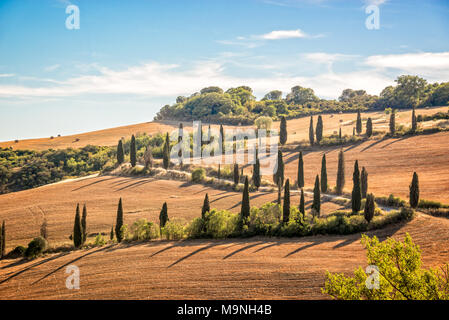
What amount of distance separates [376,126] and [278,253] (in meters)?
72.8

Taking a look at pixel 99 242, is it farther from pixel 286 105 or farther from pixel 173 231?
pixel 286 105

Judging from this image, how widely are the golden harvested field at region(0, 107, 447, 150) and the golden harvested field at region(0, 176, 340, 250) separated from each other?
4115 cm

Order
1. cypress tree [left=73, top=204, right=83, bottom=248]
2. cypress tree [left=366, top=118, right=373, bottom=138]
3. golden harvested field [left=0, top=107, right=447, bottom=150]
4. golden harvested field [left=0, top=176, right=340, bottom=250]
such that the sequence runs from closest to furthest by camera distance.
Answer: cypress tree [left=73, top=204, right=83, bottom=248], golden harvested field [left=0, top=176, right=340, bottom=250], cypress tree [left=366, top=118, right=373, bottom=138], golden harvested field [left=0, top=107, right=447, bottom=150]

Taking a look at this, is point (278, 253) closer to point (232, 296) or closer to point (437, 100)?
point (232, 296)

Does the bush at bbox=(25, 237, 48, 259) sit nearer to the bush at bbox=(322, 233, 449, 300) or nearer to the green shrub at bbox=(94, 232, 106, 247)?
the green shrub at bbox=(94, 232, 106, 247)

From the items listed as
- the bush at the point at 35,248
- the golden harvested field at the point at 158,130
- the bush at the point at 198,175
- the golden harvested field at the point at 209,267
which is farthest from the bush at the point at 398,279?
the golden harvested field at the point at 158,130

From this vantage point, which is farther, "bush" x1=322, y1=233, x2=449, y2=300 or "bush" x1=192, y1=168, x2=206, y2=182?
"bush" x1=192, y1=168, x2=206, y2=182

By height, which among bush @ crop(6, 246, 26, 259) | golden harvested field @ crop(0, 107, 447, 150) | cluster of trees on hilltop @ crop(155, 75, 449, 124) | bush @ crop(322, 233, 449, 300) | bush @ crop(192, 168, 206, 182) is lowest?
bush @ crop(6, 246, 26, 259)

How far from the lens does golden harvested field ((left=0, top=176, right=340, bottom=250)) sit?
143 feet

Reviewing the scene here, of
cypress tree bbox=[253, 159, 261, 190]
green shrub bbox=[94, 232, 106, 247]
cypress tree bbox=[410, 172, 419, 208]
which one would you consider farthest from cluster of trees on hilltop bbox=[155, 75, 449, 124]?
green shrub bbox=[94, 232, 106, 247]

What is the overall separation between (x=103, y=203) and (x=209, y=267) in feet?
104

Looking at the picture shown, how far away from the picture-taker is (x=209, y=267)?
2780cm

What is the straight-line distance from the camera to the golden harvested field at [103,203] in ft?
143
